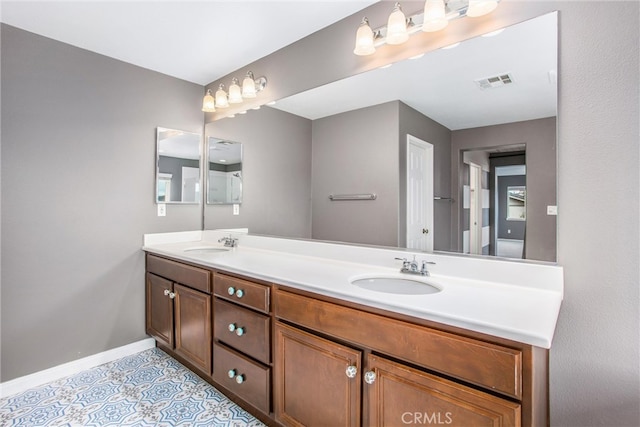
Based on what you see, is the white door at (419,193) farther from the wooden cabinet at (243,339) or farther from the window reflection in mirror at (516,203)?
the wooden cabinet at (243,339)

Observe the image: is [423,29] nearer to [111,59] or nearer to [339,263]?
[339,263]

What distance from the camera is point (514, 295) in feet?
3.74

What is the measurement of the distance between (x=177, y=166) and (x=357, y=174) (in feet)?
5.40

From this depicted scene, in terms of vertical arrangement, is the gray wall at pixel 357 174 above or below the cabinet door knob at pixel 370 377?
above

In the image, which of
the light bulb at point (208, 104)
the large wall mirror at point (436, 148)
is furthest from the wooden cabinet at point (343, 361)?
the light bulb at point (208, 104)

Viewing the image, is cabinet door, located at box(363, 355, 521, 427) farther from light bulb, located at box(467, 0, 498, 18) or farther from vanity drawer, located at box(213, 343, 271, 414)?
light bulb, located at box(467, 0, 498, 18)

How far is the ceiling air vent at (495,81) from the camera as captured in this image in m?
1.31

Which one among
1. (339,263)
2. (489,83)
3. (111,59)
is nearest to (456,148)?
(489,83)

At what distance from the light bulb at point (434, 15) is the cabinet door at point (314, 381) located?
1.39 meters

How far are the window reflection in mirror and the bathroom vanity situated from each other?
0.20 meters

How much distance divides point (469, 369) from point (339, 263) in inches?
36.9

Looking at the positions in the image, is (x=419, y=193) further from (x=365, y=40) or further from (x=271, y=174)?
(x=271, y=174)

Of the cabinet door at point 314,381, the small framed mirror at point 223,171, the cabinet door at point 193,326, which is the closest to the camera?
the cabinet door at point 314,381

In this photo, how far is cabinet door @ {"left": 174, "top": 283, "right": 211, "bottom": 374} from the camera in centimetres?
179
